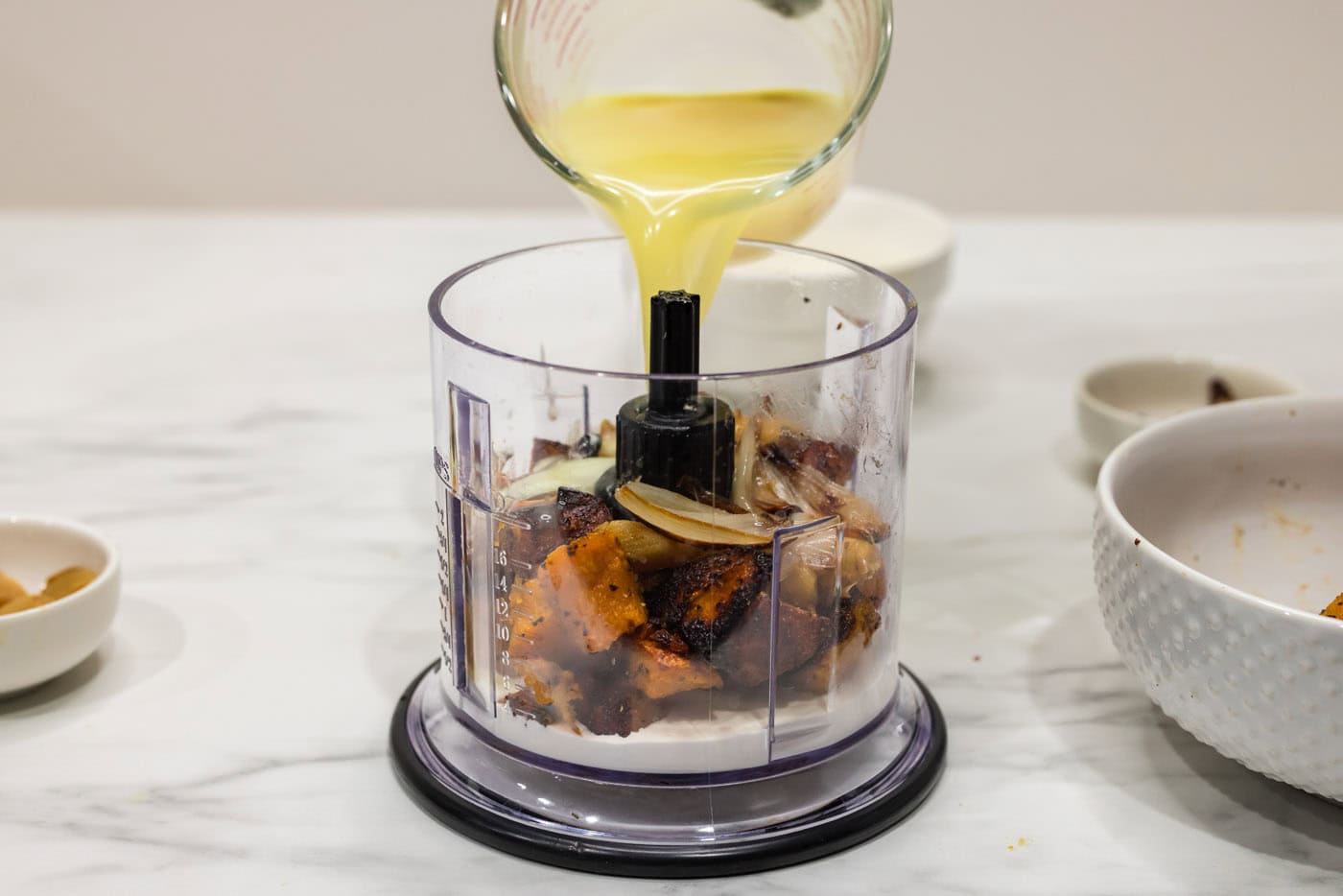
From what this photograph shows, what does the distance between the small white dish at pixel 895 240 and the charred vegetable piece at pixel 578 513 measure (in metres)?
0.42

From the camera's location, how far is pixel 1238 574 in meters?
0.74

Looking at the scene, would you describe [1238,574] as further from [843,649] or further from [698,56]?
→ [698,56]

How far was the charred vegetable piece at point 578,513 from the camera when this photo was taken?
1.92ft

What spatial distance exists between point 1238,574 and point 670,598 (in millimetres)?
327

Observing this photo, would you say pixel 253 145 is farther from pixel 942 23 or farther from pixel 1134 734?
pixel 1134 734

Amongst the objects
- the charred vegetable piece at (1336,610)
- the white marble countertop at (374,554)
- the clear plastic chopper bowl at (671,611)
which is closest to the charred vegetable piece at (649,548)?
the clear plastic chopper bowl at (671,611)

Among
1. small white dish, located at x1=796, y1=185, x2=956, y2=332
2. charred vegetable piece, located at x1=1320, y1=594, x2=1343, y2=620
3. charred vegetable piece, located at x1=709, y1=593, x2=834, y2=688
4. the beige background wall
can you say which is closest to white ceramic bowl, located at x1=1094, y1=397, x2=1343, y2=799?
charred vegetable piece, located at x1=1320, y1=594, x2=1343, y2=620

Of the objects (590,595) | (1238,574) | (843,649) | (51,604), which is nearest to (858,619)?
(843,649)

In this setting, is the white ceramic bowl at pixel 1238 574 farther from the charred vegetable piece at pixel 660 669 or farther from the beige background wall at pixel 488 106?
the beige background wall at pixel 488 106

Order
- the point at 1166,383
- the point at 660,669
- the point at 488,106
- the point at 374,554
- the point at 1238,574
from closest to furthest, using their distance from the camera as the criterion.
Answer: the point at 660,669
the point at 1238,574
the point at 374,554
the point at 1166,383
the point at 488,106

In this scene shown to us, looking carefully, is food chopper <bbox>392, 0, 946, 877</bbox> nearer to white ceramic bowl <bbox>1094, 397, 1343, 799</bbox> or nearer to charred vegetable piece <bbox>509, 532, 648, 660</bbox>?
charred vegetable piece <bbox>509, 532, 648, 660</bbox>

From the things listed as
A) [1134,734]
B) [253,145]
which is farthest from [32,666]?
[253,145]

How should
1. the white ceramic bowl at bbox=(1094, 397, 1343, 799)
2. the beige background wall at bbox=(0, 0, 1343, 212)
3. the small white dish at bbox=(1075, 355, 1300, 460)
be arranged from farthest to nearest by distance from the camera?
the beige background wall at bbox=(0, 0, 1343, 212)
the small white dish at bbox=(1075, 355, 1300, 460)
the white ceramic bowl at bbox=(1094, 397, 1343, 799)

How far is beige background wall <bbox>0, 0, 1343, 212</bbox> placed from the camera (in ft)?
5.16
